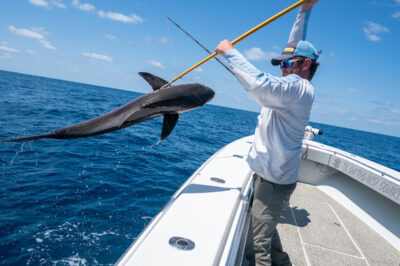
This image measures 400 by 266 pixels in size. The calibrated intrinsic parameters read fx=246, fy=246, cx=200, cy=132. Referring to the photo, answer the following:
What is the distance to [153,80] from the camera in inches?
128

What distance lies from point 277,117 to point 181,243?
4.78 feet

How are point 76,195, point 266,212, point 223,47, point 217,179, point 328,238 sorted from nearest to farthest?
point 223,47
point 266,212
point 217,179
point 328,238
point 76,195

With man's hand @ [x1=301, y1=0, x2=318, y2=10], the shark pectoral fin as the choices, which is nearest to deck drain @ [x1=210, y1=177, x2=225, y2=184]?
the shark pectoral fin

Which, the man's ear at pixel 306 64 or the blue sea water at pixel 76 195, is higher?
the man's ear at pixel 306 64

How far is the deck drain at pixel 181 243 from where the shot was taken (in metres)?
1.97

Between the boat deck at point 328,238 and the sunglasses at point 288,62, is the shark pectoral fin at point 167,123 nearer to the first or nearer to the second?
the sunglasses at point 288,62

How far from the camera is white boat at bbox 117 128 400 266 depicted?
2030mm

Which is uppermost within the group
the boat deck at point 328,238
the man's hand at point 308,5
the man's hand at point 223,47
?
the man's hand at point 308,5

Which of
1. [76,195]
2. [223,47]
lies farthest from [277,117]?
[76,195]

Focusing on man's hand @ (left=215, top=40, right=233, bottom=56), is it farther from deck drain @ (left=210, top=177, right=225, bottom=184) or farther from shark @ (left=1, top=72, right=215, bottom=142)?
deck drain @ (left=210, top=177, right=225, bottom=184)

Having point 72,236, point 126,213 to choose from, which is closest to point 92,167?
point 126,213

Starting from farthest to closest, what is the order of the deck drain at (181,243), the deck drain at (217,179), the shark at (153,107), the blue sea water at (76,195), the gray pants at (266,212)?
the blue sea water at (76,195) → the deck drain at (217,179) → the shark at (153,107) → the gray pants at (266,212) → the deck drain at (181,243)

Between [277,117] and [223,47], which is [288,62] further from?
[223,47]

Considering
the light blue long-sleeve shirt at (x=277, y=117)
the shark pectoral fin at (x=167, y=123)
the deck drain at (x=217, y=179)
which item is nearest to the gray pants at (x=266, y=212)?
the light blue long-sleeve shirt at (x=277, y=117)
